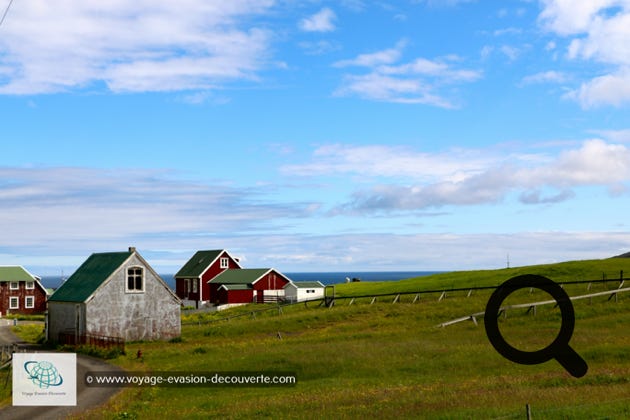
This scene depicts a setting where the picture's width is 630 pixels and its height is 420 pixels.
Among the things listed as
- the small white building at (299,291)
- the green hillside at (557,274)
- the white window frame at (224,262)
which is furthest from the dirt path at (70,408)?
the white window frame at (224,262)

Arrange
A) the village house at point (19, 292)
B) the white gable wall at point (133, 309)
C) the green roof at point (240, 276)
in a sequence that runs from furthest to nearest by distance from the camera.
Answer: the green roof at point (240, 276) → the village house at point (19, 292) → the white gable wall at point (133, 309)

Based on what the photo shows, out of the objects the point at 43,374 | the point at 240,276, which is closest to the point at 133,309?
the point at 43,374

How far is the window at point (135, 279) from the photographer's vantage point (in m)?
57.1

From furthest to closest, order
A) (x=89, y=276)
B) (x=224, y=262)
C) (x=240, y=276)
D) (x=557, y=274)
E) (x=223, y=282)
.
Result: (x=224, y=262)
(x=240, y=276)
(x=223, y=282)
(x=557, y=274)
(x=89, y=276)

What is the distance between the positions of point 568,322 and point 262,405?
13.7 meters

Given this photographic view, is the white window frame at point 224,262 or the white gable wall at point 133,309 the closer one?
the white gable wall at point 133,309

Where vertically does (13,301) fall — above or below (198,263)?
below

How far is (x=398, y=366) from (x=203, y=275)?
238 feet

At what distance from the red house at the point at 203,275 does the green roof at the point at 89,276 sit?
40580 mm

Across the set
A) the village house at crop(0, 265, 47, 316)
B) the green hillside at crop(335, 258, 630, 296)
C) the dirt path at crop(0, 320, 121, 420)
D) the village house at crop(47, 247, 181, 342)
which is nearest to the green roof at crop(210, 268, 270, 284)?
the green hillside at crop(335, 258, 630, 296)

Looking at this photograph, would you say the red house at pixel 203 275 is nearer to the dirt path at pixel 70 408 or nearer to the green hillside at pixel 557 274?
the green hillside at pixel 557 274

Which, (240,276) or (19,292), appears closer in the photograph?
(19,292)

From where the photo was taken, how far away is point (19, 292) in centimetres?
9719

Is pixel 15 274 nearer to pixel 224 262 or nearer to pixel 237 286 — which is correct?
pixel 224 262
